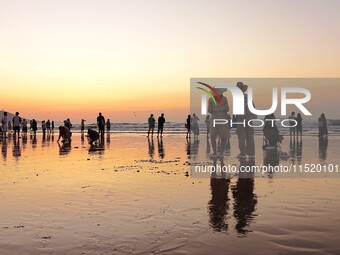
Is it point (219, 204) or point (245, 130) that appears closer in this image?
point (219, 204)

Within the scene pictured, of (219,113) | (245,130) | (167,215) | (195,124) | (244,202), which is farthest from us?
(195,124)

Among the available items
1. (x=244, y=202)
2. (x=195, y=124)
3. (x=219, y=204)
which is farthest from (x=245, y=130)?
(x=195, y=124)

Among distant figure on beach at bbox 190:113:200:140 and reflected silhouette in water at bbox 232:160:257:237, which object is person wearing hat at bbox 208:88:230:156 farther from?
distant figure on beach at bbox 190:113:200:140

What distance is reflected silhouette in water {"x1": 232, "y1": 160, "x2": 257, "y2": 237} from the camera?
523 cm

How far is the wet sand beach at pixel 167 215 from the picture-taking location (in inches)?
172

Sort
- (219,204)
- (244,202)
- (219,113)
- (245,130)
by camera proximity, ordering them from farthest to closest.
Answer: (245,130), (219,113), (244,202), (219,204)

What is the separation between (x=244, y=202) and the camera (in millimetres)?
6762

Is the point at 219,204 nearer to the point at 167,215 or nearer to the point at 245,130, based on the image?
the point at 167,215

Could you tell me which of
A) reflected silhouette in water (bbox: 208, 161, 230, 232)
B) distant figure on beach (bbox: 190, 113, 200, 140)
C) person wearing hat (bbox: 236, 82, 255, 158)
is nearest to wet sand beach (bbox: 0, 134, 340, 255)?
reflected silhouette in water (bbox: 208, 161, 230, 232)

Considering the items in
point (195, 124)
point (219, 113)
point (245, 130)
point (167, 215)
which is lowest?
point (167, 215)

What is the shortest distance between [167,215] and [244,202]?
5.23ft

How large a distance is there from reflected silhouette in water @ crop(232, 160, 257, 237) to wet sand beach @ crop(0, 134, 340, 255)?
0.05ft

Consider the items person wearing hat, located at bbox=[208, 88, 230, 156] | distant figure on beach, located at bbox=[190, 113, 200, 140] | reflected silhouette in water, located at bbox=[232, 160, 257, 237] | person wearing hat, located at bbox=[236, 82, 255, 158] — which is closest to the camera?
reflected silhouette in water, located at bbox=[232, 160, 257, 237]

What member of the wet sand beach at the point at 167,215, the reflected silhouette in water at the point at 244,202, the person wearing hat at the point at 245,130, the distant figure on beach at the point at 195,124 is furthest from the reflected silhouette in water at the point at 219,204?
the distant figure on beach at the point at 195,124
